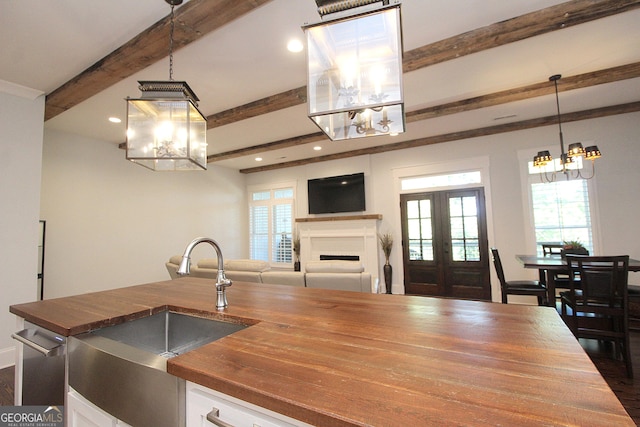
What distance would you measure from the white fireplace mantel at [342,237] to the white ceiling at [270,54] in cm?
266

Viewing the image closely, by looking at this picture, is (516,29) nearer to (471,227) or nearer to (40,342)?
(471,227)

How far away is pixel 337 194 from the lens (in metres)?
6.31

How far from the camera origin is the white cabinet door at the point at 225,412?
2.22 feet

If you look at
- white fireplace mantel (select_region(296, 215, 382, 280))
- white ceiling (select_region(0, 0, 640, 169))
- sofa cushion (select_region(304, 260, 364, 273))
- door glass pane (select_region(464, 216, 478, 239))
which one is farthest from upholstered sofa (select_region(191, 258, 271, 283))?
door glass pane (select_region(464, 216, 478, 239))

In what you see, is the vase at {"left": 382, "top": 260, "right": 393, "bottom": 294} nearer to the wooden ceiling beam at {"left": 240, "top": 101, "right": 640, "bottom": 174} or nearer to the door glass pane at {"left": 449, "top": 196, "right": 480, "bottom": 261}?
the door glass pane at {"left": 449, "top": 196, "right": 480, "bottom": 261}

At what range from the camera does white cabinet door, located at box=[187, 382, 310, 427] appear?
677 mm

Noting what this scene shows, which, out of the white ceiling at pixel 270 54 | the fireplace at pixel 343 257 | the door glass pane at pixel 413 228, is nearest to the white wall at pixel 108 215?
the white ceiling at pixel 270 54

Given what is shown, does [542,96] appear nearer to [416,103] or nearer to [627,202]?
[416,103]

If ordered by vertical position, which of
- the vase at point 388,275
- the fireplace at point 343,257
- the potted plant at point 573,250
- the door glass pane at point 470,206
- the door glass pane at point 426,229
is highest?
the door glass pane at point 470,206

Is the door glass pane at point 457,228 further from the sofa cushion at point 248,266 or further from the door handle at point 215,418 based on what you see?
the door handle at point 215,418

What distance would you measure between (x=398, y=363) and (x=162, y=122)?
1850 mm

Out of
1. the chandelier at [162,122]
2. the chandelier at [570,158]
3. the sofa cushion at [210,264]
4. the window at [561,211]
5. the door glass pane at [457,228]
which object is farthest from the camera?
the door glass pane at [457,228]

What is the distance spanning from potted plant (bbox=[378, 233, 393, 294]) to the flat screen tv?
0.76 m

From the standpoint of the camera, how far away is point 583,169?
4.27 m
